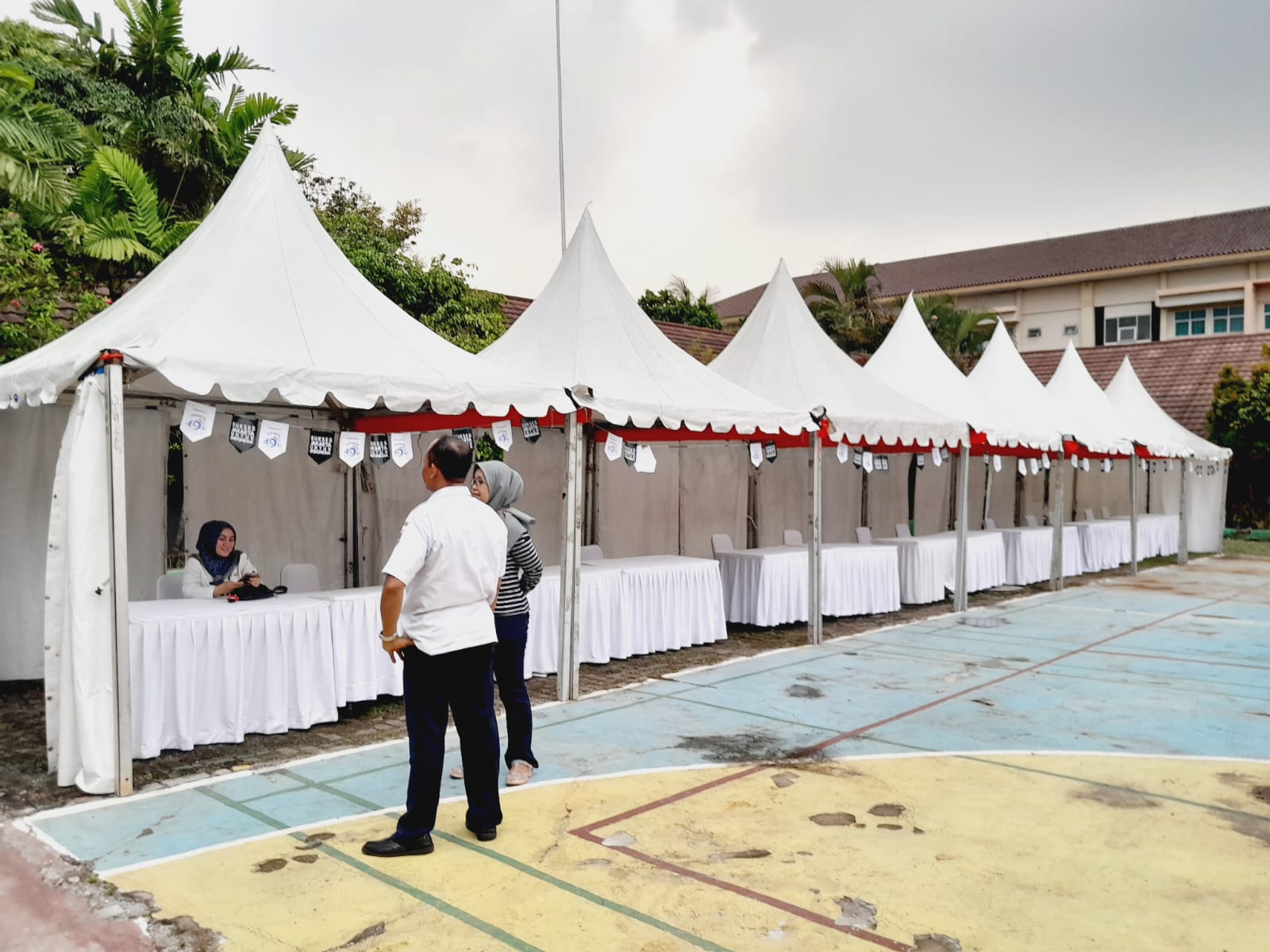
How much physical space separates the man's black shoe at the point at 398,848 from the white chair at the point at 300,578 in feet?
13.5

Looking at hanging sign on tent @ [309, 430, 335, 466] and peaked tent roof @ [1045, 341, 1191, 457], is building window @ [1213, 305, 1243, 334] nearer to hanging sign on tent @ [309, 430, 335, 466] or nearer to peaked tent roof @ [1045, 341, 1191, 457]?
peaked tent roof @ [1045, 341, 1191, 457]

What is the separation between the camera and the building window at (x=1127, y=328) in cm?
3484

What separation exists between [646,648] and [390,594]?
5.66 meters

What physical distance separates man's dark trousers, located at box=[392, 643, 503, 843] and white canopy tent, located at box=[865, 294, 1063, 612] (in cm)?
921

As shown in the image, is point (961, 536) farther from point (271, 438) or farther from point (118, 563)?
point (118, 563)

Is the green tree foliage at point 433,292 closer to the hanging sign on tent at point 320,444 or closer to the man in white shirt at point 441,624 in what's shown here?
the hanging sign on tent at point 320,444

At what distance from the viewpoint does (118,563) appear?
535 centimetres

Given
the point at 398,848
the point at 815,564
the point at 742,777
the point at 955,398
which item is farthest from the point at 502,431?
the point at 955,398

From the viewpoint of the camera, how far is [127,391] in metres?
8.09

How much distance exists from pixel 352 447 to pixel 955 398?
9260 mm

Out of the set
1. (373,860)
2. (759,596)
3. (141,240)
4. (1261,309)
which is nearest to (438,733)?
(373,860)

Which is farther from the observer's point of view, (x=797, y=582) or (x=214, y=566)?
(x=797, y=582)

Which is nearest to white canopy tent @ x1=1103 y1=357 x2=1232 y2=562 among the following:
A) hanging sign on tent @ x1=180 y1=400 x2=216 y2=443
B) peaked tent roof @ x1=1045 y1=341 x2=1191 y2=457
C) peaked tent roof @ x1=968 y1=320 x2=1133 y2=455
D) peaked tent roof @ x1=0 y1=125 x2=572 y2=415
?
peaked tent roof @ x1=1045 y1=341 x2=1191 y2=457

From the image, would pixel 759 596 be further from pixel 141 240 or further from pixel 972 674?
pixel 141 240
